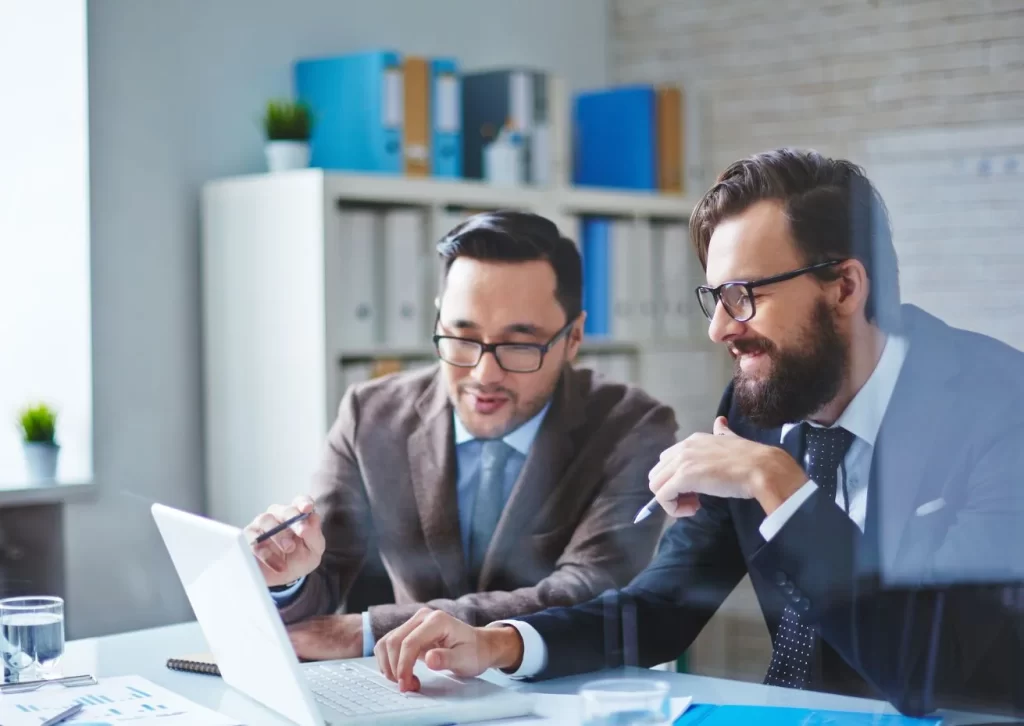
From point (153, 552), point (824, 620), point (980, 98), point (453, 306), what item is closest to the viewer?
point (980, 98)

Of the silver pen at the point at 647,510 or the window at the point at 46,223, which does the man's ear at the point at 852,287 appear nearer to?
the silver pen at the point at 647,510

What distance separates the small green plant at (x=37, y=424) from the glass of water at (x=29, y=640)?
1046 mm

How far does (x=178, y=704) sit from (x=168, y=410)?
136cm

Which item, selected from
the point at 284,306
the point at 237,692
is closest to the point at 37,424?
the point at 284,306

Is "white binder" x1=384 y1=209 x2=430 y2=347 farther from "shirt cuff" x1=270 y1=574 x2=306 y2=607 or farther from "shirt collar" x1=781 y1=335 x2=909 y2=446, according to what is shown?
"shirt collar" x1=781 y1=335 x2=909 y2=446

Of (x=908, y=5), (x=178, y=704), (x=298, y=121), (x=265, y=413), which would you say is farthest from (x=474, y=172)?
(x=178, y=704)

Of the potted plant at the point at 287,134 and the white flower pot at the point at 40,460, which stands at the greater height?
the potted plant at the point at 287,134

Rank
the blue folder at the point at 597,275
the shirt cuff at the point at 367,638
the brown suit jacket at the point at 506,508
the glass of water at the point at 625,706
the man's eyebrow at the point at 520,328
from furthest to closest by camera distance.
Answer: the blue folder at the point at 597,275
the man's eyebrow at the point at 520,328
the brown suit jacket at the point at 506,508
the shirt cuff at the point at 367,638
the glass of water at the point at 625,706

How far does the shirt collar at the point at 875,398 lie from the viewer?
1.37 metres

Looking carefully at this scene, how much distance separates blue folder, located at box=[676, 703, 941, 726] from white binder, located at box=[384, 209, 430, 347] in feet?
4.61

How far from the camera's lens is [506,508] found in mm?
1974

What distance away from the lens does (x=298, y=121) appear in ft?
8.69

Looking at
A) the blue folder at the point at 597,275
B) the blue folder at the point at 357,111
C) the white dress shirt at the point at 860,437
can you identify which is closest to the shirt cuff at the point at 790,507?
the white dress shirt at the point at 860,437

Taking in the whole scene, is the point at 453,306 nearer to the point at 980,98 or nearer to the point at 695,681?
the point at 695,681
